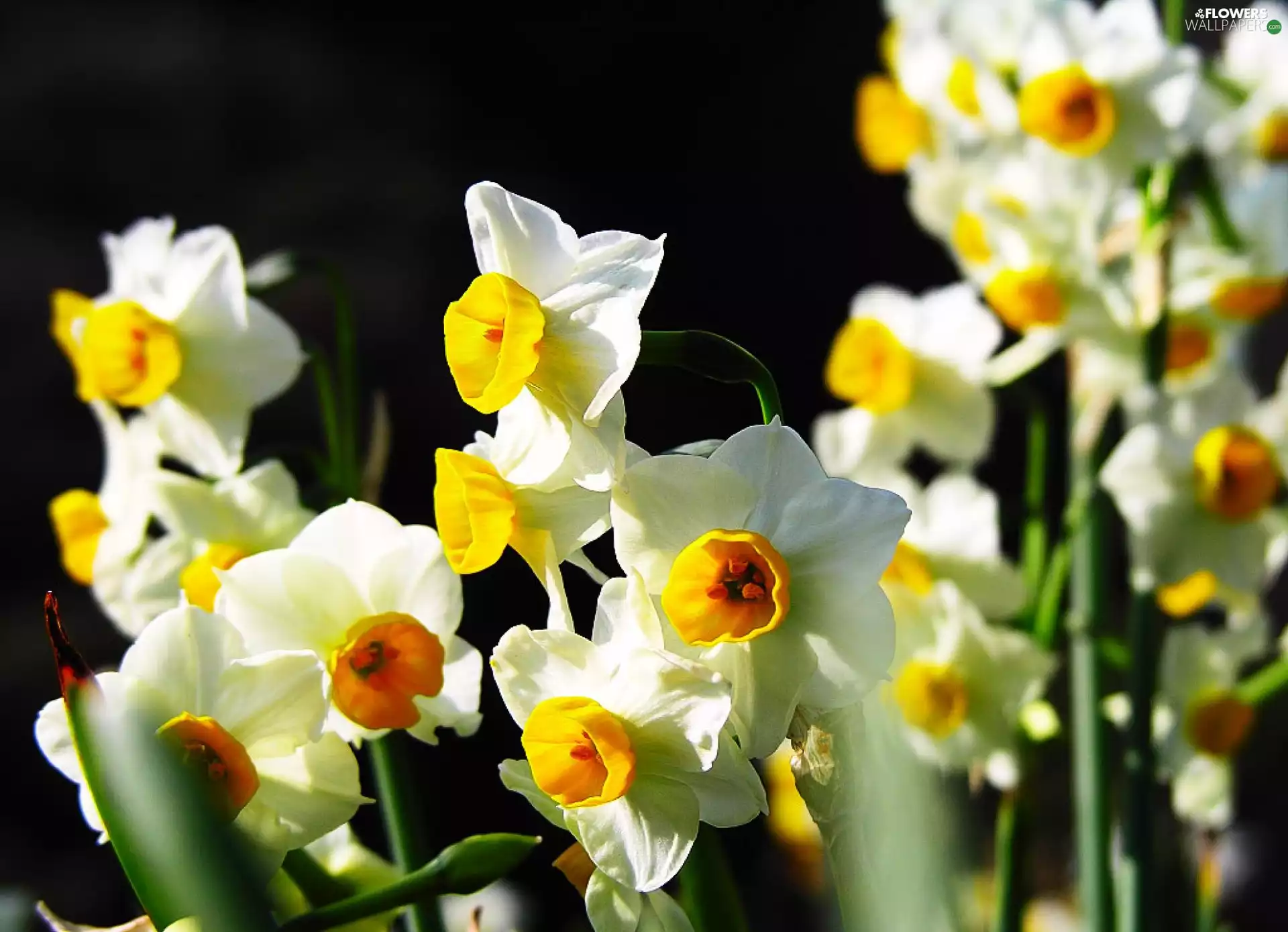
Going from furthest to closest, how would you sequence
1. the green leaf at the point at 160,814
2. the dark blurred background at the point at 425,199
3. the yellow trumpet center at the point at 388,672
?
the dark blurred background at the point at 425,199 → the yellow trumpet center at the point at 388,672 → the green leaf at the point at 160,814

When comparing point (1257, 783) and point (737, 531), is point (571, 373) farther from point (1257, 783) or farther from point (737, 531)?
point (1257, 783)

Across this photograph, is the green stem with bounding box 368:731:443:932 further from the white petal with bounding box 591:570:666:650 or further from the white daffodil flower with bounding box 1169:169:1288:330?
the white daffodil flower with bounding box 1169:169:1288:330

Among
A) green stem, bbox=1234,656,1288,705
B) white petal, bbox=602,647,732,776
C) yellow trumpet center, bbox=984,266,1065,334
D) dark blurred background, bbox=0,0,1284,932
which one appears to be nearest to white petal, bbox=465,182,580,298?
white petal, bbox=602,647,732,776

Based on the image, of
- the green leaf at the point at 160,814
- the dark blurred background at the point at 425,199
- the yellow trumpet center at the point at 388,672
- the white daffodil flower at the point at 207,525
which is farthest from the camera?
the dark blurred background at the point at 425,199

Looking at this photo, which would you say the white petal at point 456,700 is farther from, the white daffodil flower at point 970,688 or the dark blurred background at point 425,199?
the dark blurred background at point 425,199

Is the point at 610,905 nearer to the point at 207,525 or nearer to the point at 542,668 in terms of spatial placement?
the point at 542,668

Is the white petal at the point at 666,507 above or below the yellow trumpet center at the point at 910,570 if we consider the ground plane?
above

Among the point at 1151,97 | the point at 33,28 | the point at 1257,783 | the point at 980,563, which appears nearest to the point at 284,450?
the point at 980,563

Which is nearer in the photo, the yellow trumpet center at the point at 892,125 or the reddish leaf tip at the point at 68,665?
the reddish leaf tip at the point at 68,665

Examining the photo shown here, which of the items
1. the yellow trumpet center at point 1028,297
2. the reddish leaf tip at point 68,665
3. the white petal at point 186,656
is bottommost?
the white petal at point 186,656

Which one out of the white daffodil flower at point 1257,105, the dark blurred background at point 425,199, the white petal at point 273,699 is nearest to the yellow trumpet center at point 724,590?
the white petal at point 273,699
